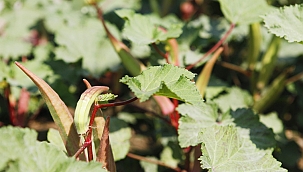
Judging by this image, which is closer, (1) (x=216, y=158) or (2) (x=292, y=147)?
(1) (x=216, y=158)

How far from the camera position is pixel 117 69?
1.93 metres

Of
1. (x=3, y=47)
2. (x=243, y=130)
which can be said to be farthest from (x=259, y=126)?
(x=3, y=47)

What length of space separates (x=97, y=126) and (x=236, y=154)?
0.37m

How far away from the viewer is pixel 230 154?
1.12 m

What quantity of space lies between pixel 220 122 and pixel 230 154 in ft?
0.91

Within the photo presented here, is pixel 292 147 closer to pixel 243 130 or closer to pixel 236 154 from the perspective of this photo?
pixel 243 130

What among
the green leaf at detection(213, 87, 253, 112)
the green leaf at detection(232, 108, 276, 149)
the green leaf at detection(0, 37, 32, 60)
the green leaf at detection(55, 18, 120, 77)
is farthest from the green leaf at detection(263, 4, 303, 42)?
the green leaf at detection(0, 37, 32, 60)

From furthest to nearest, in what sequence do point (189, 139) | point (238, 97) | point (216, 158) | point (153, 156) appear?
point (153, 156)
point (238, 97)
point (189, 139)
point (216, 158)

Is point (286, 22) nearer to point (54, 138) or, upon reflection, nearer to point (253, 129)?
point (253, 129)

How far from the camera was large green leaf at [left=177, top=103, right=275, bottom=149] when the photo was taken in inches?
51.0

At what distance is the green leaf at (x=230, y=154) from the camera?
3.53ft

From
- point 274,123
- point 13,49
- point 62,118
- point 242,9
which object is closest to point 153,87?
point 62,118

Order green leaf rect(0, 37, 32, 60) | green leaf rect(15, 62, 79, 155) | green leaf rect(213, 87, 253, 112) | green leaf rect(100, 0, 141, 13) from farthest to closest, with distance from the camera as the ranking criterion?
green leaf rect(100, 0, 141, 13), green leaf rect(0, 37, 32, 60), green leaf rect(213, 87, 253, 112), green leaf rect(15, 62, 79, 155)

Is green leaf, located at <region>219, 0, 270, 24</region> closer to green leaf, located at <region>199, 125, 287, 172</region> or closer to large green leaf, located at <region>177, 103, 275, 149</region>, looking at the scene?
large green leaf, located at <region>177, 103, 275, 149</region>
